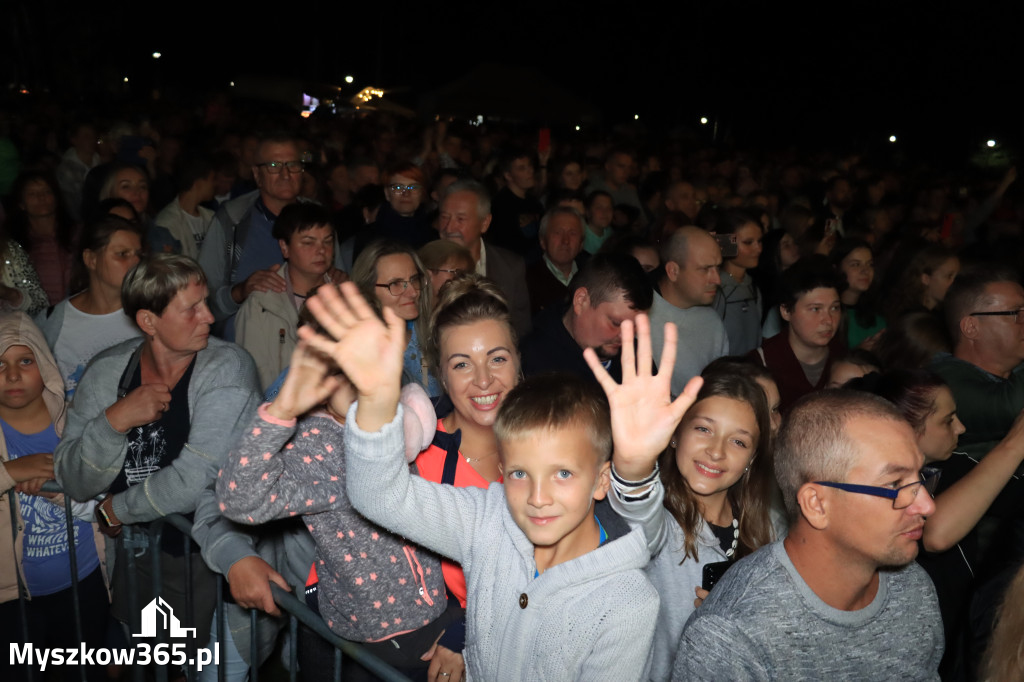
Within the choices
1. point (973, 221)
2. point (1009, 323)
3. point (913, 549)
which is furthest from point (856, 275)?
point (973, 221)

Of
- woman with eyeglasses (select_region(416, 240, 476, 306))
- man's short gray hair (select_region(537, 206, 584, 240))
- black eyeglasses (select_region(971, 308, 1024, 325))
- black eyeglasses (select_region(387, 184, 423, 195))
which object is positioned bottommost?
black eyeglasses (select_region(971, 308, 1024, 325))

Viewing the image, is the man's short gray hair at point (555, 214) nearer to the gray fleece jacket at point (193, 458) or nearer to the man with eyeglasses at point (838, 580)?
the gray fleece jacket at point (193, 458)

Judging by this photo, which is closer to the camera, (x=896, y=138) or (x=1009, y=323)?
(x=1009, y=323)

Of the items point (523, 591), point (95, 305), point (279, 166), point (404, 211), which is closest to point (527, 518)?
point (523, 591)

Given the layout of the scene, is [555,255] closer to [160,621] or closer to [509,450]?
[160,621]

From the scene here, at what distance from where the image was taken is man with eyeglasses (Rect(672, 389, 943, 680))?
205 centimetres

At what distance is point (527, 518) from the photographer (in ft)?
7.11

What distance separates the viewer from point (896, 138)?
26.5 meters

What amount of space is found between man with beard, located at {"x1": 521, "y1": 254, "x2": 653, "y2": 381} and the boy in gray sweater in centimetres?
193

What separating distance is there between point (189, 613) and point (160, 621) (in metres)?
0.24

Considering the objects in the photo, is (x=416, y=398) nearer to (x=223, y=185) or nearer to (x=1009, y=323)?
(x=1009, y=323)

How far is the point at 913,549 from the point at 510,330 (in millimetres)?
1607

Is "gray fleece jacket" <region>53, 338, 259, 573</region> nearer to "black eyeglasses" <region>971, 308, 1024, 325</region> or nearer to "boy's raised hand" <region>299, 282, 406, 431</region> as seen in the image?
"boy's raised hand" <region>299, 282, 406, 431</region>

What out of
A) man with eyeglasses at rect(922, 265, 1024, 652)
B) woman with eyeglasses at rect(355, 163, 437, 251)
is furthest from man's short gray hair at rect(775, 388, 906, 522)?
woman with eyeglasses at rect(355, 163, 437, 251)
